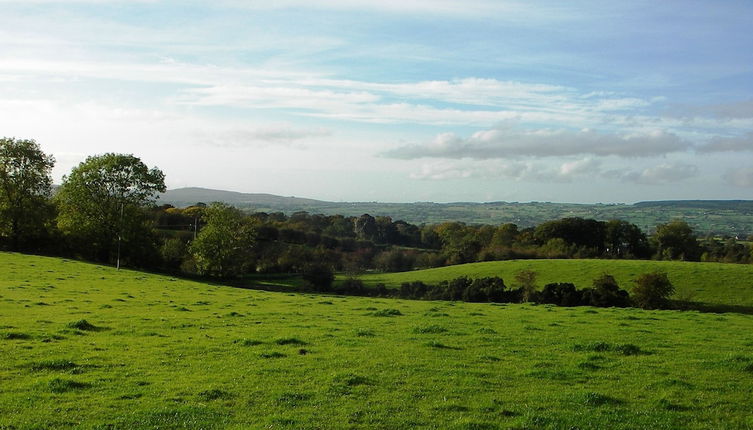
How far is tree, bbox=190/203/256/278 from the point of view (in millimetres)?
59281

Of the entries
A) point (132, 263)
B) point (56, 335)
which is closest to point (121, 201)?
point (132, 263)

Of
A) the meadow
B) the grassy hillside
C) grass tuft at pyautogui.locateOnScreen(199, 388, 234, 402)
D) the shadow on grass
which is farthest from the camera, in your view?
the grassy hillside

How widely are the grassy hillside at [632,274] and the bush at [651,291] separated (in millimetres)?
10708

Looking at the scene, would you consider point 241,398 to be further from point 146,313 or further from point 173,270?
point 173,270

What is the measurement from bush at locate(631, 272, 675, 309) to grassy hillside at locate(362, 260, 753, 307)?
1071cm

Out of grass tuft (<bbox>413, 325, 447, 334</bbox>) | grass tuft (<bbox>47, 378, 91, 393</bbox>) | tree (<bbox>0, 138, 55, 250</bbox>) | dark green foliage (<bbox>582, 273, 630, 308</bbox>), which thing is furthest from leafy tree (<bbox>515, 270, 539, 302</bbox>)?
tree (<bbox>0, 138, 55, 250</bbox>)

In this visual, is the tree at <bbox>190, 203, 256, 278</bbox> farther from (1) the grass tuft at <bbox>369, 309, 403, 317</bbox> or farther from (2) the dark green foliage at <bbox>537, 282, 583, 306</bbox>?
(1) the grass tuft at <bbox>369, 309, 403, 317</bbox>

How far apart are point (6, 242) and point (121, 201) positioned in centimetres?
1329

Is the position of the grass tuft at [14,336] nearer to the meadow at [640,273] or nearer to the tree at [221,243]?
the tree at [221,243]

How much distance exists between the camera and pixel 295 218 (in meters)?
149

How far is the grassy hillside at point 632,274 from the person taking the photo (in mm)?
54406

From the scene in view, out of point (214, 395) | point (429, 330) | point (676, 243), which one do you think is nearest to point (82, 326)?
point (214, 395)

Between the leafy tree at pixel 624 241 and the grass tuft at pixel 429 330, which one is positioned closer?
the grass tuft at pixel 429 330

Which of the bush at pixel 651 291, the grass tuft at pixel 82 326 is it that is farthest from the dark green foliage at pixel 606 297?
the grass tuft at pixel 82 326
